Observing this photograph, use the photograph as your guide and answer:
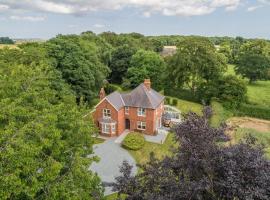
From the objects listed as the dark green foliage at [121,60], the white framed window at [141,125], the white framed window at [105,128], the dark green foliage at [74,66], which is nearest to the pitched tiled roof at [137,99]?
the white framed window at [141,125]

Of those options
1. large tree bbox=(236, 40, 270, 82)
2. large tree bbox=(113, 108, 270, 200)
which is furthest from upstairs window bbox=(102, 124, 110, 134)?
large tree bbox=(236, 40, 270, 82)

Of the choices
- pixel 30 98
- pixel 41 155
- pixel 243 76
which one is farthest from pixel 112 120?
pixel 243 76

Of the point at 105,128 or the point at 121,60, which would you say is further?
the point at 121,60

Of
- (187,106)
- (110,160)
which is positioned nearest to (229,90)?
(187,106)

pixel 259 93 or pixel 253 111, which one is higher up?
pixel 253 111

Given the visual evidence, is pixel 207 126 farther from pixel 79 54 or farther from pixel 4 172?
pixel 79 54

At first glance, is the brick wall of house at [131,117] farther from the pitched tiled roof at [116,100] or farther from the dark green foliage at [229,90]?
the dark green foliage at [229,90]

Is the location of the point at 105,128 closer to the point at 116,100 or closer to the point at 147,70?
the point at 116,100
